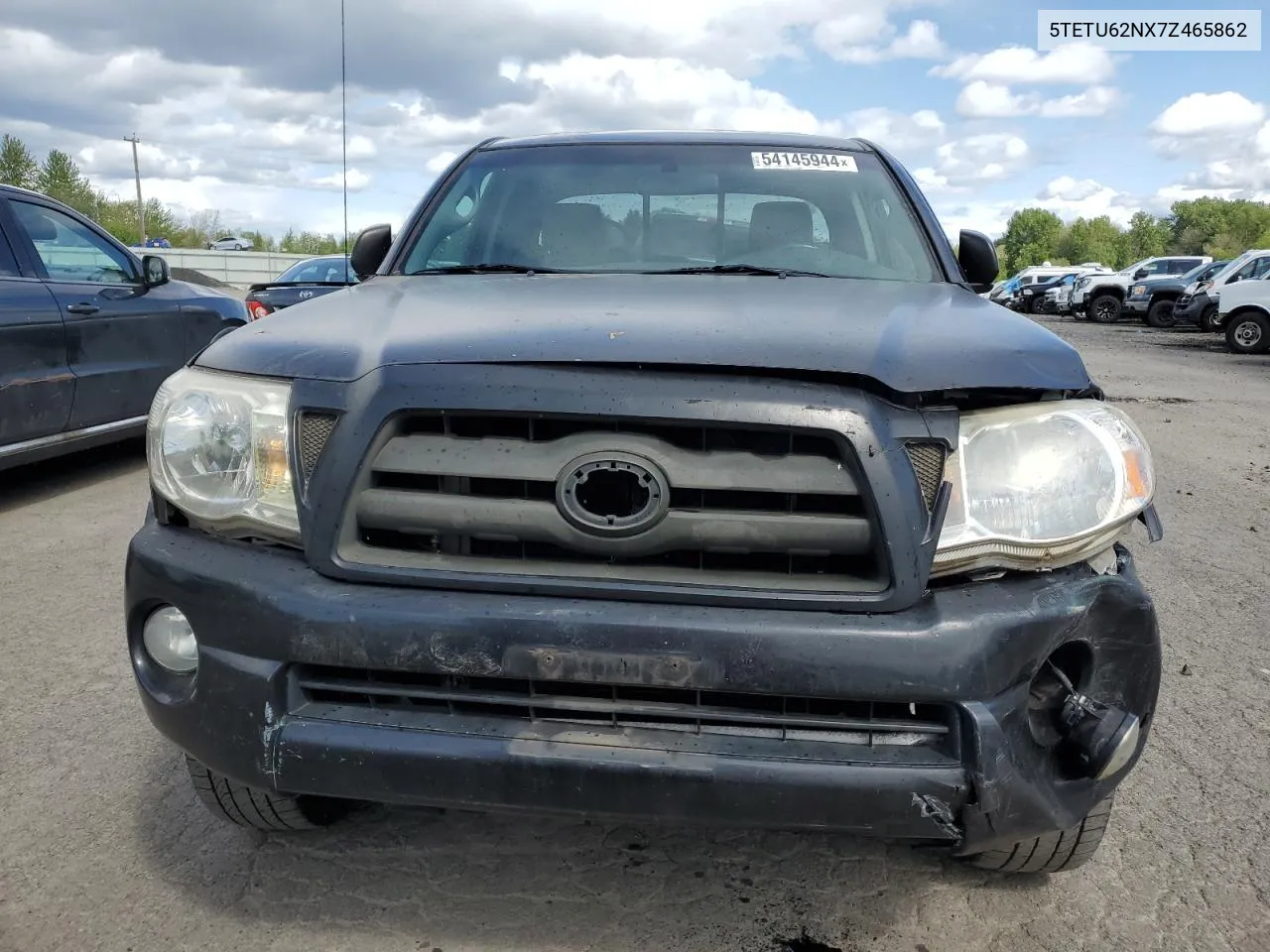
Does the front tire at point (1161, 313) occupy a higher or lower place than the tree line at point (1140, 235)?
lower

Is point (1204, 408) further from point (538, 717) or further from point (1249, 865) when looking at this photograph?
point (538, 717)

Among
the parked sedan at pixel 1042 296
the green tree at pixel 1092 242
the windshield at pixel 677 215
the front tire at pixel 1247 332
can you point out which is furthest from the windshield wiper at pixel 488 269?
the green tree at pixel 1092 242

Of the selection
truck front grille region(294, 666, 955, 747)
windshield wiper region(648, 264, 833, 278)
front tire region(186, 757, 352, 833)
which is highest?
windshield wiper region(648, 264, 833, 278)

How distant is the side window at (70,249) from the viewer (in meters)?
5.79

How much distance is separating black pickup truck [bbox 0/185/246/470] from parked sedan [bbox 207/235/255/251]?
7002 cm

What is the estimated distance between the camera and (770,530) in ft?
5.85

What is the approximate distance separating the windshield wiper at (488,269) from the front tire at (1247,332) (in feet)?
64.5

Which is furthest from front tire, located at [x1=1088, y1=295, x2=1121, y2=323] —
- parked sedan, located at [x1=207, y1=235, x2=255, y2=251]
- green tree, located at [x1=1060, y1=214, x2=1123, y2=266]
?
green tree, located at [x1=1060, y1=214, x2=1123, y2=266]

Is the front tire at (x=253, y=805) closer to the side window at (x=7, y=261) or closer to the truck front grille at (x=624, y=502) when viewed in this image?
the truck front grille at (x=624, y=502)

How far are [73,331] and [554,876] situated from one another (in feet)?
16.0

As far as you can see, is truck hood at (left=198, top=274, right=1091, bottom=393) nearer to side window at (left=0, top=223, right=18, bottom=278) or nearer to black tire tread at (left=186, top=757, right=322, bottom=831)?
black tire tread at (left=186, top=757, right=322, bottom=831)

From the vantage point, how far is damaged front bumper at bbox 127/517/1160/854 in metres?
1.71

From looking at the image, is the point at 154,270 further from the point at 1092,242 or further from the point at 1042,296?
the point at 1092,242

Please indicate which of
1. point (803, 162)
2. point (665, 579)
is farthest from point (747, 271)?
point (665, 579)
